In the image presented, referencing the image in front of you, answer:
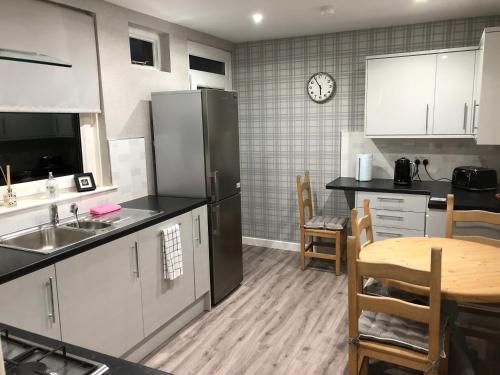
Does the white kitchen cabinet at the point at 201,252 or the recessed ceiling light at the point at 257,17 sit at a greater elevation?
the recessed ceiling light at the point at 257,17

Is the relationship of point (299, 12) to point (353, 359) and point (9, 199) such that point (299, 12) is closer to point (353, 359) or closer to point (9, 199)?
point (9, 199)

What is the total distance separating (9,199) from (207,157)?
136 cm

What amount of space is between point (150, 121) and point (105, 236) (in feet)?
4.72

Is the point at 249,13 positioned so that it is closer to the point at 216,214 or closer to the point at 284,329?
the point at 216,214

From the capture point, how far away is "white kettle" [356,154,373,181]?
395 centimetres

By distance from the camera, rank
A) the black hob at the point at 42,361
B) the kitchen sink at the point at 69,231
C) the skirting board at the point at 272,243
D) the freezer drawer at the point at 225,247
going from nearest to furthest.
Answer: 1. the black hob at the point at 42,361
2. the kitchen sink at the point at 69,231
3. the freezer drawer at the point at 225,247
4. the skirting board at the point at 272,243

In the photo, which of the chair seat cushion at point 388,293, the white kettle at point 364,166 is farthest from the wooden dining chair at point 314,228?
the chair seat cushion at point 388,293

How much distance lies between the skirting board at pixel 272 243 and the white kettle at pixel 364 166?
47.3 inches

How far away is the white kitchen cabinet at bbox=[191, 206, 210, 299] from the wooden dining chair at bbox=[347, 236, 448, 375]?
1426mm

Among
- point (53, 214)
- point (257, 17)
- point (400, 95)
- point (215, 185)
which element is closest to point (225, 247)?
point (215, 185)

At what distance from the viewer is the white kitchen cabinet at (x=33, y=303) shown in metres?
1.73

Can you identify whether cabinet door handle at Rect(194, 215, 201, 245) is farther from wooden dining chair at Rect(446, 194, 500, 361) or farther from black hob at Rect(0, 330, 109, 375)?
black hob at Rect(0, 330, 109, 375)

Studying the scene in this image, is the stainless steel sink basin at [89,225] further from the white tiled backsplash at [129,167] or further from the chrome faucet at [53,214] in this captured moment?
the white tiled backsplash at [129,167]

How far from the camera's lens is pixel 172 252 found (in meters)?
2.78
